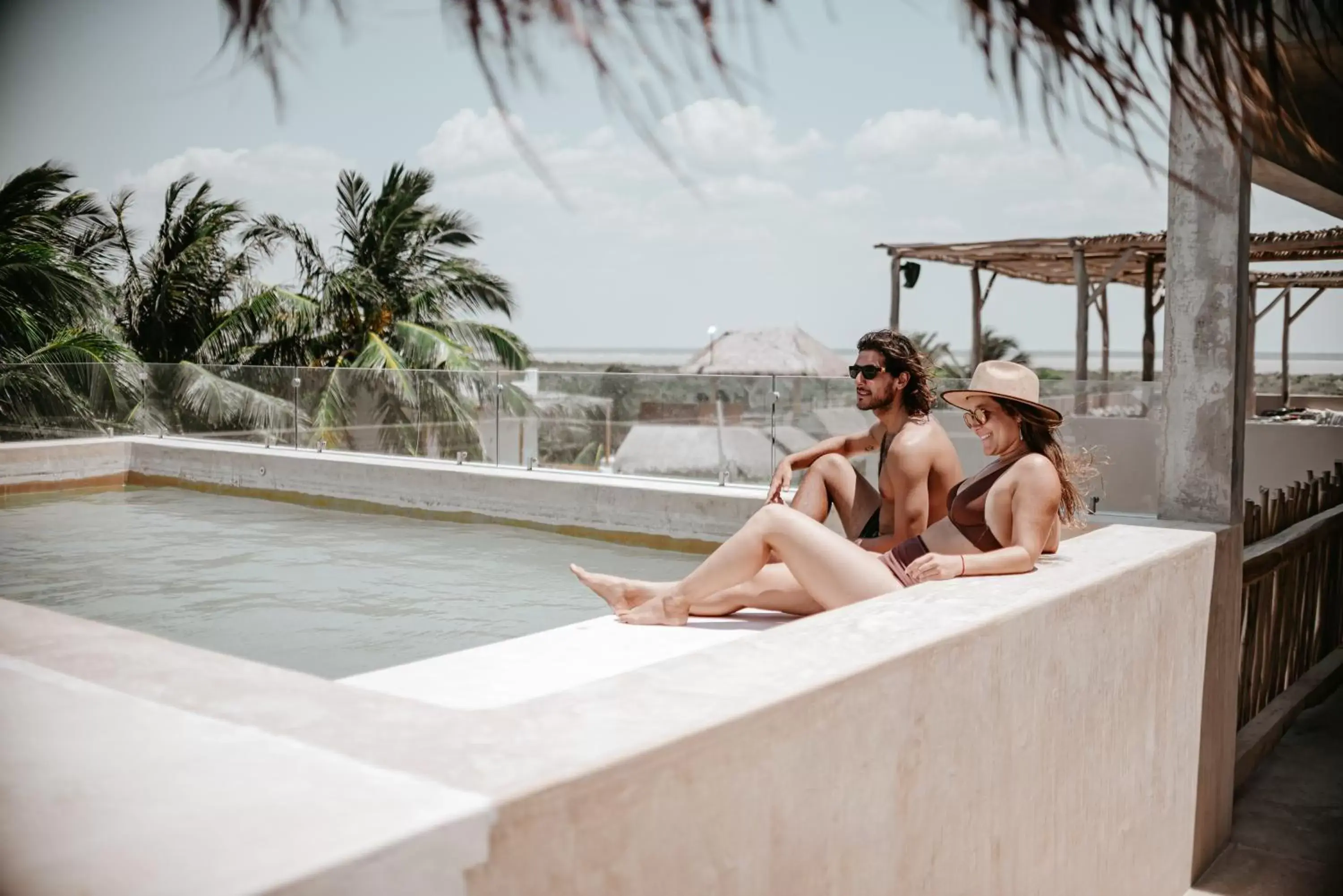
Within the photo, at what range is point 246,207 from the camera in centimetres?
1970

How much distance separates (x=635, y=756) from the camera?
70.8 inches

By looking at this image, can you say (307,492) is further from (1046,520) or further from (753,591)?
(1046,520)

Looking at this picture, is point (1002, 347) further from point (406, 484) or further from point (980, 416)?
point (980, 416)

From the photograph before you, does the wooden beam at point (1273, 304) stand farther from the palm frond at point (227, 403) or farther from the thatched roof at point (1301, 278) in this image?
the palm frond at point (227, 403)

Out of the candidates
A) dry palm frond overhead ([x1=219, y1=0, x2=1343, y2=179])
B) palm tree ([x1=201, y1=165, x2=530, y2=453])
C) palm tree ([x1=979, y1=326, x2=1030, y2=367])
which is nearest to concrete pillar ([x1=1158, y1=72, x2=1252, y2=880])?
dry palm frond overhead ([x1=219, y1=0, x2=1343, y2=179])

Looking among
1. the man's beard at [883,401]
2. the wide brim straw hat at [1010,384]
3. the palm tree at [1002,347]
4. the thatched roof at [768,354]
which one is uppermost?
the palm tree at [1002,347]

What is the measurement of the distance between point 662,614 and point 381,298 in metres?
16.2

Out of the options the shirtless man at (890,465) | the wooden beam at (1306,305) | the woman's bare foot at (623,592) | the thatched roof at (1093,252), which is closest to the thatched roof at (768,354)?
the thatched roof at (1093,252)

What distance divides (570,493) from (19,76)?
30.8 feet

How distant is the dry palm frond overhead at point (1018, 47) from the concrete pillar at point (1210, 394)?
3.37 metres

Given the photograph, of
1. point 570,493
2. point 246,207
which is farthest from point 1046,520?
point 246,207

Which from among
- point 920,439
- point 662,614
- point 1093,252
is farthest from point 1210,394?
point 1093,252

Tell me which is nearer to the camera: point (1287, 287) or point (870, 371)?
point (870, 371)

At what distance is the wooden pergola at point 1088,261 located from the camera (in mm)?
12242
